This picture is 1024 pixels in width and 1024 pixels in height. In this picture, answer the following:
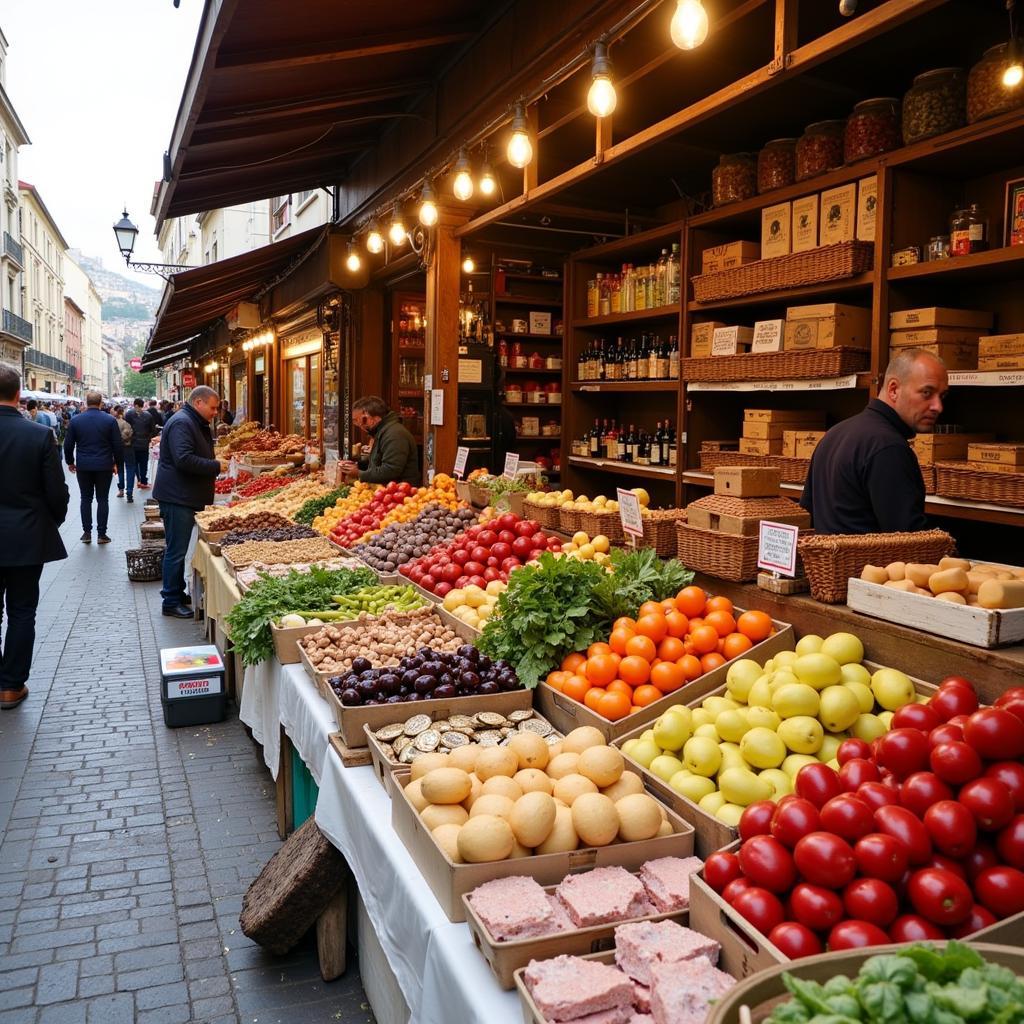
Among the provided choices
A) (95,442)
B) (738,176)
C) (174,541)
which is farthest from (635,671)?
(95,442)

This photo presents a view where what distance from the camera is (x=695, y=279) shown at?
623 cm

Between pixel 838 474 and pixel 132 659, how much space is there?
229 inches

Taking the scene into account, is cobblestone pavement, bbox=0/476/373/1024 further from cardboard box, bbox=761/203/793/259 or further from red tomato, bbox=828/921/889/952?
cardboard box, bbox=761/203/793/259

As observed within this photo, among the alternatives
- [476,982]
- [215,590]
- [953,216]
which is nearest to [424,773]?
[476,982]

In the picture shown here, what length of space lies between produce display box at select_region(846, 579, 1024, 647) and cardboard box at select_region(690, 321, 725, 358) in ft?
12.0

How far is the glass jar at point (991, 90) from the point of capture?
13.4 feet

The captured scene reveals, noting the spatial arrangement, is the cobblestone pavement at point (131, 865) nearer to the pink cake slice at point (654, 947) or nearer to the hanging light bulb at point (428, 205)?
the pink cake slice at point (654, 947)

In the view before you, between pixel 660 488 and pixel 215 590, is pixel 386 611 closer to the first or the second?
pixel 215 590

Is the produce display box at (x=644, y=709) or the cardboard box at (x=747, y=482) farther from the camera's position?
the cardboard box at (x=747, y=482)

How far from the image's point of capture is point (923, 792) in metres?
1.77

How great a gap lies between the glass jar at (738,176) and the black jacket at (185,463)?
511 centimetres

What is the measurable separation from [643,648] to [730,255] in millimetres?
3844

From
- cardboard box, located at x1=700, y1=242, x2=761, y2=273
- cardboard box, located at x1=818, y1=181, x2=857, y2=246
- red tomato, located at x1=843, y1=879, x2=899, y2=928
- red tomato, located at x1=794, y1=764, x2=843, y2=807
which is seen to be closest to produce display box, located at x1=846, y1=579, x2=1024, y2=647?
red tomato, located at x1=794, y1=764, x2=843, y2=807

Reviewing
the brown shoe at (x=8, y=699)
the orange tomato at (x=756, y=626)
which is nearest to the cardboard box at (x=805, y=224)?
the orange tomato at (x=756, y=626)
